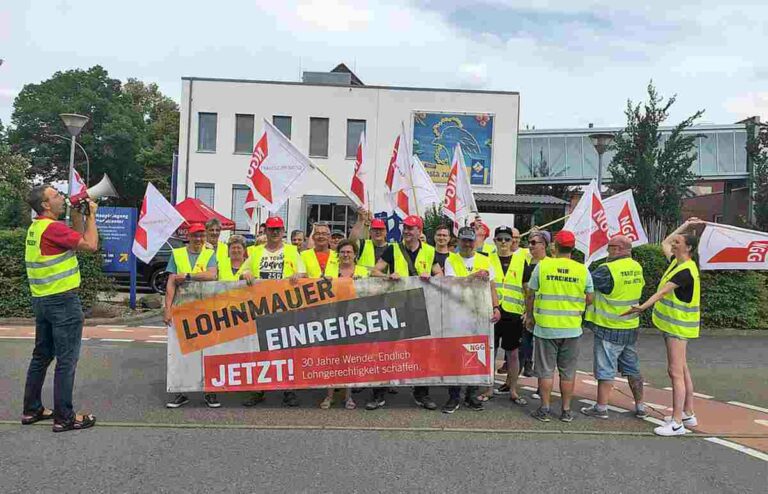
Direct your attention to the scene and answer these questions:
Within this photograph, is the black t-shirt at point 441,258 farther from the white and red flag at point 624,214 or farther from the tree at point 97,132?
the tree at point 97,132

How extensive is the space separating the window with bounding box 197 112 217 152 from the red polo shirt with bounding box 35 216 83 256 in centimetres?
2364

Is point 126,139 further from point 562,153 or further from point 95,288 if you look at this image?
point 95,288

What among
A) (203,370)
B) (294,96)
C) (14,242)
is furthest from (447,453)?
(294,96)

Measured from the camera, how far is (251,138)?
27953 millimetres

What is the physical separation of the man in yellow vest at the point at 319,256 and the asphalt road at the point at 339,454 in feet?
4.33

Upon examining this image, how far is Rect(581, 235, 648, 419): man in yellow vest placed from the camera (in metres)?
5.75

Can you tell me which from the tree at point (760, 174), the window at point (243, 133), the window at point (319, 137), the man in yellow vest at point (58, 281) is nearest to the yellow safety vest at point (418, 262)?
the man in yellow vest at point (58, 281)

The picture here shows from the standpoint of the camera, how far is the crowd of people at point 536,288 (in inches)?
217

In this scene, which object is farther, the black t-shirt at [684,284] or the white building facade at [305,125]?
the white building facade at [305,125]

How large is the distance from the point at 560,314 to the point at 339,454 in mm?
2381

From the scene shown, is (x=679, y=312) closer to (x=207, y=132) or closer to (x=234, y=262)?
(x=234, y=262)

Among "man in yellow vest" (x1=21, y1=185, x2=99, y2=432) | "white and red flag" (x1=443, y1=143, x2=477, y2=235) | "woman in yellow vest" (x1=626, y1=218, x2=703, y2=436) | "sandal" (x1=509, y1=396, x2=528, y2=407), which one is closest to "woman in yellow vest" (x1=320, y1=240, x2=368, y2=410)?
"sandal" (x1=509, y1=396, x2=528, y2=407)

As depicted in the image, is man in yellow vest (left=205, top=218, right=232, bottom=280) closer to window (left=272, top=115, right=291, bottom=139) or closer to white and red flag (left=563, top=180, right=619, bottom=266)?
white and red flag (left=563, top=180, right=619, bottom=266)

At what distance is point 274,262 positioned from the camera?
6.19 meters
